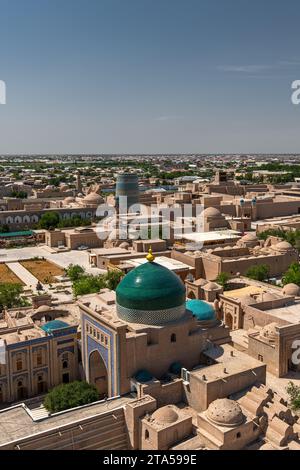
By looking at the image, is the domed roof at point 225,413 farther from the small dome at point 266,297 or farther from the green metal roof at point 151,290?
the small dome at point 266,297

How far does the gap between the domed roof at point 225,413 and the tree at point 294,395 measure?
334cm

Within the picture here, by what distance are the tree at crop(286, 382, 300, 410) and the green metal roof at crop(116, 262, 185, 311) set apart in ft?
16.1

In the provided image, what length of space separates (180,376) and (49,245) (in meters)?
31.2

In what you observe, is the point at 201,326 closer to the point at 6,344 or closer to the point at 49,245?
the point at 6,344

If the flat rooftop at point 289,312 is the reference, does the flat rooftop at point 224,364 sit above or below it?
below

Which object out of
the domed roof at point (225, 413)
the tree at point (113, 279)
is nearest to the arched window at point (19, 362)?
the domed roof at point (225, 413)

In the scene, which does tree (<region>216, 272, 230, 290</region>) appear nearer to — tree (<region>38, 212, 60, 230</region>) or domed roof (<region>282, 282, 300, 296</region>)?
domed roof (<region>282, 282, 300, 296</region>)

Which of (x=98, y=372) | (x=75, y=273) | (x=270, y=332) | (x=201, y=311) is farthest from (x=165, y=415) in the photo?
(x=75, y=273)

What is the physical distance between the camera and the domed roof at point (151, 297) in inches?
628

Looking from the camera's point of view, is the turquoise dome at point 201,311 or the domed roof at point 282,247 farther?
the domed roof at point 282,247

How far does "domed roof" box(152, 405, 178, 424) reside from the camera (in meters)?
13.4

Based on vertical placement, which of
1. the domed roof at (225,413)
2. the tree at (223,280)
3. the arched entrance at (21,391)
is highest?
the tree at (223,280)

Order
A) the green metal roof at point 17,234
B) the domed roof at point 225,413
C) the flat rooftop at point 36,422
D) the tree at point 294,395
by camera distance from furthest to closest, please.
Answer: the green metal roof at point 17,234 → the tree at point 294,395 → the flat rooftop at point 36,422 → the domed roof at point 225,413
